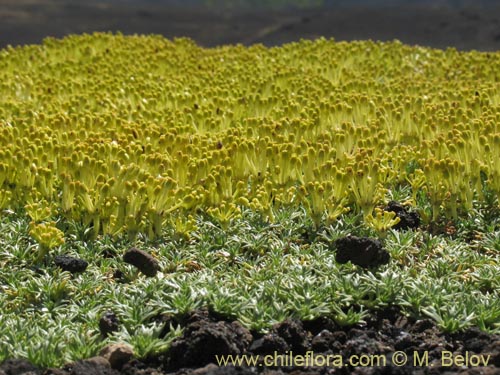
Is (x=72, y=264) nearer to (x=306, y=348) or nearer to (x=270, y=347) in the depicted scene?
(x=270, y=347)

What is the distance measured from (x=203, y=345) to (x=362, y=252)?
111 centimetres

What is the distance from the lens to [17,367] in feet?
13.6

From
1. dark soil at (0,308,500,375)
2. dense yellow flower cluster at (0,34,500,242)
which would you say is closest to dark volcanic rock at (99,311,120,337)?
dark soil at (0,308,500,375)

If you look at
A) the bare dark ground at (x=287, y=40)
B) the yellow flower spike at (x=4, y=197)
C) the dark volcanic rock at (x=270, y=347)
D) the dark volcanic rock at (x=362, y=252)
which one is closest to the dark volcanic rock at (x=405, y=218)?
the dark volcanic rock at (x=362, y=252)

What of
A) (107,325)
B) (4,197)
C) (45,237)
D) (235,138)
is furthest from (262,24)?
(107,325)

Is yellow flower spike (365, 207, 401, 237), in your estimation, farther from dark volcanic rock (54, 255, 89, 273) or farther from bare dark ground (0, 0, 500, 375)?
dark volcanic rock (54, 255, 89, 273)

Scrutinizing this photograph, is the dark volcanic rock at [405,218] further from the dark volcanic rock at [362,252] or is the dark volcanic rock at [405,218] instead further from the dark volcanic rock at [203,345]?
the dark volcanic rock at [203,345]

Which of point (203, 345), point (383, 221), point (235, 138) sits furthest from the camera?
point (235, 138)

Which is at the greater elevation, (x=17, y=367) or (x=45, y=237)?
(x=45, y=237)

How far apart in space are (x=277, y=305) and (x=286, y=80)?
16.6 ft

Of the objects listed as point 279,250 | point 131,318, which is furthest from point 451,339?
point 131,318

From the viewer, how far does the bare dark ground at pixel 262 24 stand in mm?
23125

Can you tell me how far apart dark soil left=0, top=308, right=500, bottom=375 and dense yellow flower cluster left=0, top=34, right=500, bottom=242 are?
99cm

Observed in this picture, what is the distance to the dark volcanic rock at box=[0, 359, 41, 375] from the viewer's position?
4133 mm
